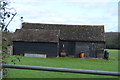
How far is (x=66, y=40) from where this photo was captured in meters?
32.6

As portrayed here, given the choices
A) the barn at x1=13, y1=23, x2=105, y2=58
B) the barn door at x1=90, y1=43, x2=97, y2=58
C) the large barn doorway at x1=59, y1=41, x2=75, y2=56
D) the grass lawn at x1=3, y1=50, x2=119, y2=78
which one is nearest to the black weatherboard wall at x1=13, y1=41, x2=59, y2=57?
the barn at x1=13, y1=23, x2=105, y2=58

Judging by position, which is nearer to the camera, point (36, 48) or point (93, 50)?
point (36, 48)

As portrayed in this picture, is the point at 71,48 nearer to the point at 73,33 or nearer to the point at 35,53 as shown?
the point at 73,33

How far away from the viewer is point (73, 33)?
33.5 metres

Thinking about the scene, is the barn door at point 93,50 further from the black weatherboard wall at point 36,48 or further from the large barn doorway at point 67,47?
the black weatherboard wall at point 36,48

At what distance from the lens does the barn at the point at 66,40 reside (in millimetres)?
30766

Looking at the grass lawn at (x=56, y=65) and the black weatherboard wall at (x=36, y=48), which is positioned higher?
the black weatherboard wall at (x=36, y=48)

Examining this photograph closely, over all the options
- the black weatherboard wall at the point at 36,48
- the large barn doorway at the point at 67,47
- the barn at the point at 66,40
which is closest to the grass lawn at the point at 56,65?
the black weatherboard wall at the point at 36,48

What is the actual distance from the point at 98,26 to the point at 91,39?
12.0 ft

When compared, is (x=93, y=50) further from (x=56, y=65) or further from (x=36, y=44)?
(x=56, y=65)

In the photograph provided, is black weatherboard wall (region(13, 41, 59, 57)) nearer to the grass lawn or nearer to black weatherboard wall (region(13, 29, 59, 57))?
black weatherboard wall (region(13, 29, 59, 57))

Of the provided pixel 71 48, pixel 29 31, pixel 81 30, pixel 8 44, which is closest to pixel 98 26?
pixel 81 30

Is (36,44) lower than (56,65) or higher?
higher

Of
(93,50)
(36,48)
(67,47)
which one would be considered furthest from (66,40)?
(36,48)
